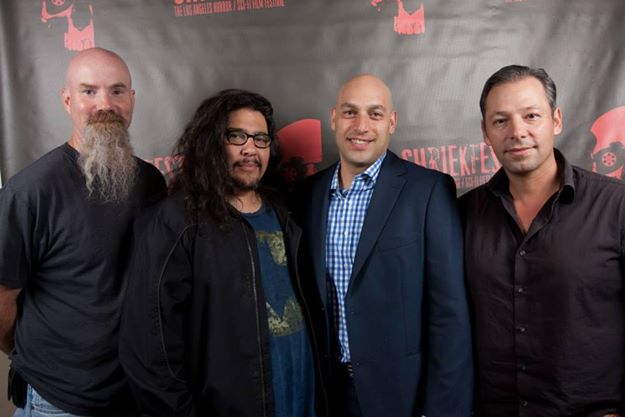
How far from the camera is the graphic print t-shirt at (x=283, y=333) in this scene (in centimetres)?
156

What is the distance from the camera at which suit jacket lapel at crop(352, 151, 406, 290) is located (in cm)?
166

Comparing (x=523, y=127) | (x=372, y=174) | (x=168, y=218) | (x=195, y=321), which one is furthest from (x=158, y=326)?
(x=523, y=127)

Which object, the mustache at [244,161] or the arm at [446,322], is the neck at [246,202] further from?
the arm at [446,322]

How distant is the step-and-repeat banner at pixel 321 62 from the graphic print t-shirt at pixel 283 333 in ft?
1.95

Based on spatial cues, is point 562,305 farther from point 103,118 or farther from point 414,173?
point 103,118

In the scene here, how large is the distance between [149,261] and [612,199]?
1362mm

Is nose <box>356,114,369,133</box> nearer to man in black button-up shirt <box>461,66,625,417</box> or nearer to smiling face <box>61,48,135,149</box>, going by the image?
man in black button-up shirt <box>461,66,625,417</box>

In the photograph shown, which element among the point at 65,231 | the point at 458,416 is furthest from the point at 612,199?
the point at 65,231

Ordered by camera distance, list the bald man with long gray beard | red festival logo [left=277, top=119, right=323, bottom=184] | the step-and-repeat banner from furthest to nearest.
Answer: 1. red festival logo [left=277, top=119, right=323, bottom=184]
2. the step-and-repeat banner
3. the bald man with long gray beard

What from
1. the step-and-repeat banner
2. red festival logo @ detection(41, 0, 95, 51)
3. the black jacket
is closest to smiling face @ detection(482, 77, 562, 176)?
the step-and-repeat banner

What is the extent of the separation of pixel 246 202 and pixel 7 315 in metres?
0.87

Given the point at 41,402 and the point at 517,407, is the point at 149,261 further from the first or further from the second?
the point at 517,407

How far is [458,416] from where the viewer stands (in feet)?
5.23

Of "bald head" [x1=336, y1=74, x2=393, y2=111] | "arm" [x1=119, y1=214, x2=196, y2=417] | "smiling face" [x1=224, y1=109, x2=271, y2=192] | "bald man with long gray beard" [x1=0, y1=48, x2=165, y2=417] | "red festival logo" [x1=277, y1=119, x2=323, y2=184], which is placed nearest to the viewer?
"arm" [x1=119, y1=214, x2=196, y2=417]
